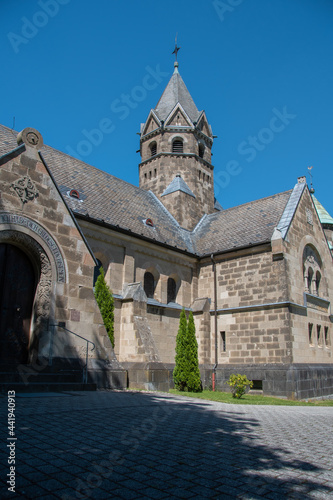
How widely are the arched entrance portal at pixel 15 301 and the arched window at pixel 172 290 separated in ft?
36.6

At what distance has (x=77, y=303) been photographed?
1240 cm

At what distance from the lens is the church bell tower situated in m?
28.7

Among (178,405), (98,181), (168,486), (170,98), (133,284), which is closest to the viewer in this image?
(168,486)

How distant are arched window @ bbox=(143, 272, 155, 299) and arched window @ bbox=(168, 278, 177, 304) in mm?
1414

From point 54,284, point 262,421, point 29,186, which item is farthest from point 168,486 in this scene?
point 29,186

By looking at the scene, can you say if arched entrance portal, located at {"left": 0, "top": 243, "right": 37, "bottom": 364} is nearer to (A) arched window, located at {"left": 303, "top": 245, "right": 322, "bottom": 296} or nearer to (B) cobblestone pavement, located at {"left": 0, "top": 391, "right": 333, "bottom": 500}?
(B) cobblestone pavement, located at {"left": 0, "top": 391, "right": 333, "bottom": 500}

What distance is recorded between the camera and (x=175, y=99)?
108 ft

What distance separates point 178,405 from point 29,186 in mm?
7556

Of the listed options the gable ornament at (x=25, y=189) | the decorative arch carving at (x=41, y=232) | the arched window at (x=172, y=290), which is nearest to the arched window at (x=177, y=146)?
the arched window at (x=172, y=290)

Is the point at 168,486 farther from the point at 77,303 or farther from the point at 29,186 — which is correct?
the point at 29,186

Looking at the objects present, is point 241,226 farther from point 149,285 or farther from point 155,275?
point 149,285

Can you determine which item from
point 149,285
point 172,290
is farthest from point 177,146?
point 149,285

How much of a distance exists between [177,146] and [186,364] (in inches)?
741

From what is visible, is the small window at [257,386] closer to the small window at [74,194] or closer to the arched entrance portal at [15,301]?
the arched entrance portal at [15,301]
